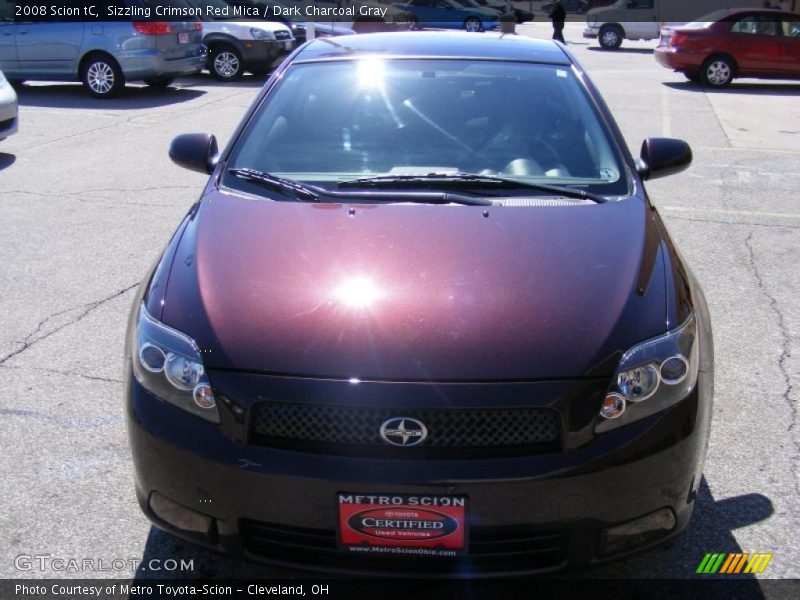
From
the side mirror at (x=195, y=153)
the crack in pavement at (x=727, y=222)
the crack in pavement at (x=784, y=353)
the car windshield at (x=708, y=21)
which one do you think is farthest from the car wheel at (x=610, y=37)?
the side mirror at (x=195, y=153)

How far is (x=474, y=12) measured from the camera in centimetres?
A: 3088

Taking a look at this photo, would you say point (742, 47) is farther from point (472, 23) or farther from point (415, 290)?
point (415, 290)

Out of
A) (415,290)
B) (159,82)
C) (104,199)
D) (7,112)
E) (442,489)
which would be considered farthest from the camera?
(159,82)

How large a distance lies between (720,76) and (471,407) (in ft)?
58.1

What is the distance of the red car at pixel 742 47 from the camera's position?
18281 millimetres

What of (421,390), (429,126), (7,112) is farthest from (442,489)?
(7,112)

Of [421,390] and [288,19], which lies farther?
[288,19]

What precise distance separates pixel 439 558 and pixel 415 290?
31.8 inches

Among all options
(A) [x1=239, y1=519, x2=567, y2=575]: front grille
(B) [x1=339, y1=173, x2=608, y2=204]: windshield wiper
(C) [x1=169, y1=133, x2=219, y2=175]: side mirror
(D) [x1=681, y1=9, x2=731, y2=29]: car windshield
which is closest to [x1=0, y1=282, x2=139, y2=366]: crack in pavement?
(C) [x1=169, y1=133, x2=219, y2=175]: side mirror

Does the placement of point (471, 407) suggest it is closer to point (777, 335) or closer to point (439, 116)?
point (439, 116)

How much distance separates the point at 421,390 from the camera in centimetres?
251

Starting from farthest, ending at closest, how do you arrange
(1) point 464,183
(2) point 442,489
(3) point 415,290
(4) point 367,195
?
(1) point 464,183, (4) point 367,195, (3) point 415,290, (2) point 442,489

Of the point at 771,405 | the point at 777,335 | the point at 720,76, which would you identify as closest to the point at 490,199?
the point at 771,405

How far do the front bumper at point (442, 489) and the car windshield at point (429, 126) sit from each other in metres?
1.37
